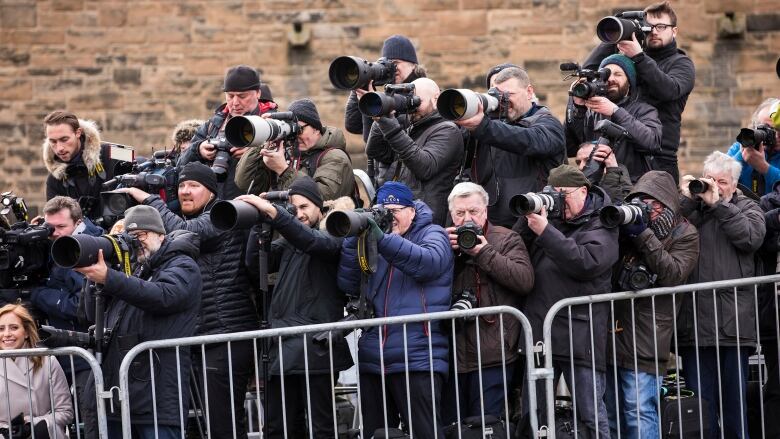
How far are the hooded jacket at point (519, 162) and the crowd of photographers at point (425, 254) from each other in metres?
0.01

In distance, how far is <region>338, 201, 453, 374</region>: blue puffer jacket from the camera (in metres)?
8.30

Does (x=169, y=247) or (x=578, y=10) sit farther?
(x=578, y=10)

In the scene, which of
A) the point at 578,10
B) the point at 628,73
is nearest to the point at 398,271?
the point at 628,73

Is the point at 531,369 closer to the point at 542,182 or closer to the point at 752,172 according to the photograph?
the point at 542,182

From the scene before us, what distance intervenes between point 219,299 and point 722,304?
274 centimetres

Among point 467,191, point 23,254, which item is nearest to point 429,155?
point 467,191

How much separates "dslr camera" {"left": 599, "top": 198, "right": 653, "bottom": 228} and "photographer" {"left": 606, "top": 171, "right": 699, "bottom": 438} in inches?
2.1

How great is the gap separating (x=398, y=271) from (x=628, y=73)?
1.98 m

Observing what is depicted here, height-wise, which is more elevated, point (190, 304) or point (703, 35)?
point (703, 35)

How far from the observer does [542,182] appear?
9156 millimetres

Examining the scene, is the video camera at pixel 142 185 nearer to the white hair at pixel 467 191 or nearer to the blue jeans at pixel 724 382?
the white hair at pixel 467 191

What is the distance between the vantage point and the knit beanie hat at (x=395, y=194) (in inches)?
336

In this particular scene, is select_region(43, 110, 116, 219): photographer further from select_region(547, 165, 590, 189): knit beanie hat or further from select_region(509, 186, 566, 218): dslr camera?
select_region(547, 165, 590, 189): knit beanie hat

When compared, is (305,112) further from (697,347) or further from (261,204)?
(697,347)
